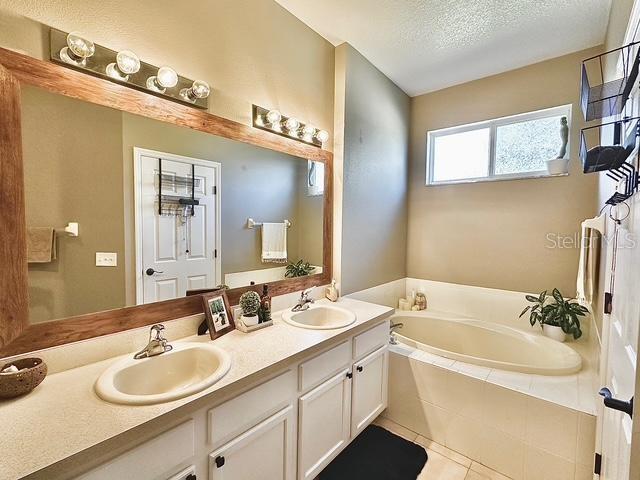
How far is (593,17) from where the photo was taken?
2037 millimetres

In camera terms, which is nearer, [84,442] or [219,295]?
[84,442]

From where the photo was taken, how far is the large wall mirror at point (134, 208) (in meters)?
1.14

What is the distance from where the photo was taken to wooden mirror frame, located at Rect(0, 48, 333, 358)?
1.03 meters

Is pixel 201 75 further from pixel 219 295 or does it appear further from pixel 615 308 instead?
pixel 615 308

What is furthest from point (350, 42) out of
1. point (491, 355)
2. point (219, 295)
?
point (491, 355)

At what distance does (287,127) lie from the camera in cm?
208

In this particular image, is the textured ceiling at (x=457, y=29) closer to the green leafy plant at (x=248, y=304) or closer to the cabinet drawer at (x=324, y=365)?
the green leafy plant at (x=248, y=304)

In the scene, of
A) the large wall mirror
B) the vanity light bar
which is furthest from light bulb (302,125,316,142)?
the large wall mirror

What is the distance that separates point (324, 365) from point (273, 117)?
159cm

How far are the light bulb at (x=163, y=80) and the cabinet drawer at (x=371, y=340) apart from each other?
174 centimetres

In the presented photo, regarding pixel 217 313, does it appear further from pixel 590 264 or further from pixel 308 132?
pixel 590 264

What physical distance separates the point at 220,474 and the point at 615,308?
1.68 meters

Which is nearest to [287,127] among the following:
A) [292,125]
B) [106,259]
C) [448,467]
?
[292,125]

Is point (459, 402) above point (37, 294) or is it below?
below
